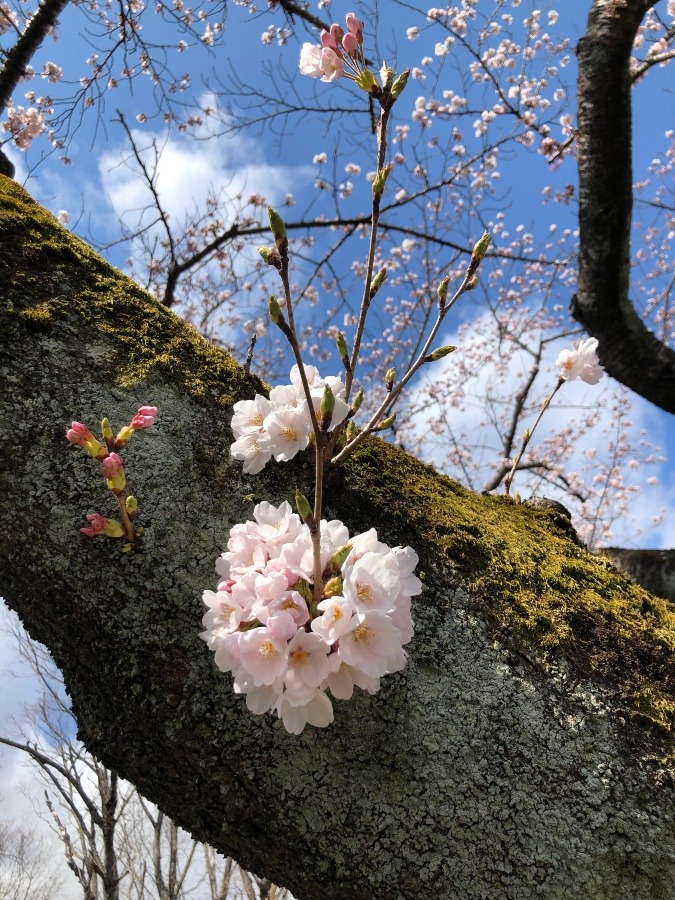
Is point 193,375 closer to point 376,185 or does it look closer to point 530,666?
point 376,185

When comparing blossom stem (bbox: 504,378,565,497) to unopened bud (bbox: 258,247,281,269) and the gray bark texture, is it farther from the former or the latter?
unopened bud (bbox: 258,247,281,269)

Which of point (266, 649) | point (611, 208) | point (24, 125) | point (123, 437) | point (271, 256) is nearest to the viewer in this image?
point (266, 649)

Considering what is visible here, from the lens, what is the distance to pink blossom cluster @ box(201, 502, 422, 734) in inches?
33.5

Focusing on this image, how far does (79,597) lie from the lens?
44.0 inches

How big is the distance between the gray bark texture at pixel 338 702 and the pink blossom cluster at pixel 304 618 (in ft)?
0.48

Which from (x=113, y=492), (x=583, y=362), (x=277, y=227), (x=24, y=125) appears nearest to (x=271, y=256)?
(x=277, y=227)

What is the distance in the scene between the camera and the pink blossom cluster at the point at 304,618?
0.85 m

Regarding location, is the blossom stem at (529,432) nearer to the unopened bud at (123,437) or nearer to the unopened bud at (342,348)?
the unopened bud at (342,348)

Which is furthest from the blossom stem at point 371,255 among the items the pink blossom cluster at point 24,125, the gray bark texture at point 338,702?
the pink blossom cluster at point 24,125

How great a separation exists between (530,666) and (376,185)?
102 cm

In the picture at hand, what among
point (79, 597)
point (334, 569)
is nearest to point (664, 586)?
point (334, 569)

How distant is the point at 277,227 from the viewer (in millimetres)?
926

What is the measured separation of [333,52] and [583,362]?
127cm

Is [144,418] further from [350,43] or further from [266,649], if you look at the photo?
[350,43]
